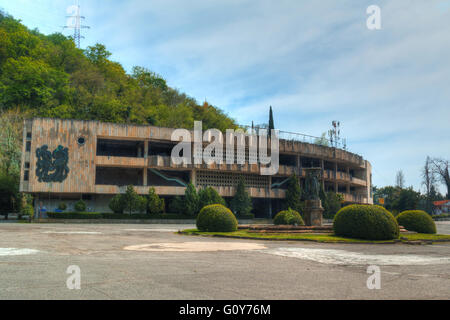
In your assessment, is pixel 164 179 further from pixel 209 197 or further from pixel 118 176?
pixel 209 197

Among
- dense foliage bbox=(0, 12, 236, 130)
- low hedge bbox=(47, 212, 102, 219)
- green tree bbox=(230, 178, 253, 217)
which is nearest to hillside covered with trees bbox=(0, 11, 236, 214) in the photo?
dense foliage bbox=(0, 12, 236, 130)

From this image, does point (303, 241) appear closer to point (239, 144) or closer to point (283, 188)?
point (239, 144)

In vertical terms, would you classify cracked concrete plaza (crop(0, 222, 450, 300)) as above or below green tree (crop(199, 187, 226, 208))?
below

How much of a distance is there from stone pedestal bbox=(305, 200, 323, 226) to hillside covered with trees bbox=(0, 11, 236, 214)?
3279 cm

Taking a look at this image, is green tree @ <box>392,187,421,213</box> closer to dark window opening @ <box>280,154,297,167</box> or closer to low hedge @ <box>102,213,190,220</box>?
dark window opening @ <box>280,154,297,167</box>

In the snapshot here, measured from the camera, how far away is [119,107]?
181 feet

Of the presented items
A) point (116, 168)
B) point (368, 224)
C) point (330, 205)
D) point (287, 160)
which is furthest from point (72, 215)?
point (330, 205)

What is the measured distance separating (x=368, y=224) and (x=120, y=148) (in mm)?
37915

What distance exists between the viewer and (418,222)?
23812 mm

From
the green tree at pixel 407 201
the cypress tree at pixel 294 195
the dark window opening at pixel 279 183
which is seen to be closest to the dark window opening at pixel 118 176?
the dark window opening at pixel 279 183

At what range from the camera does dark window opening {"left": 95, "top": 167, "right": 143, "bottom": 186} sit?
47.5m

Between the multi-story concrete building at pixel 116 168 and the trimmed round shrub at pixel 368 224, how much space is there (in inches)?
1153
